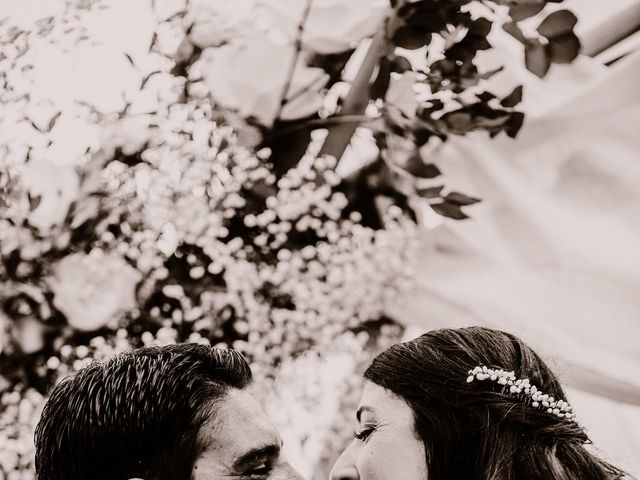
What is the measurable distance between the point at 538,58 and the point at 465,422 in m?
0.97

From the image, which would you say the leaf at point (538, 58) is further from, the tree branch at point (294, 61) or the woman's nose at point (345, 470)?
the woman's nose at point (345, 470)

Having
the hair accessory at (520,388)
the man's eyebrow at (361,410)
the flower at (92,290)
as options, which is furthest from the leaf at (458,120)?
the flower at (92,290)

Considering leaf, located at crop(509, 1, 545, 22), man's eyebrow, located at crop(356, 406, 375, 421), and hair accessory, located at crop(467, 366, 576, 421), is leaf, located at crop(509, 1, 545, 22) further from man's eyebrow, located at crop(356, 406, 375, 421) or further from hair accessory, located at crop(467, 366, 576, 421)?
man's eyebrow, located at crop(356, 406, 375, 421)

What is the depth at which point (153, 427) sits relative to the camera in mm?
1910

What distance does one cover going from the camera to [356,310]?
7.80ft

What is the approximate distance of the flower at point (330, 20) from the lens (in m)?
2.61

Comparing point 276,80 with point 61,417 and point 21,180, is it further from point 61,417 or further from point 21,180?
point 61,417

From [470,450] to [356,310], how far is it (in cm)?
47

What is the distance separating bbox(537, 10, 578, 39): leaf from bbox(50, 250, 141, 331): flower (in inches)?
47.0

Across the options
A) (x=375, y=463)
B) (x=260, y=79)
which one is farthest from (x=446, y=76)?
(x=375, y=463)

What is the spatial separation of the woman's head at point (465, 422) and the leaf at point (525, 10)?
824 millimetres

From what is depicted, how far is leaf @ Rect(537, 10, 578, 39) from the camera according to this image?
2.45 m

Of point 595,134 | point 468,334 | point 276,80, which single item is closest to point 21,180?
point 276,80

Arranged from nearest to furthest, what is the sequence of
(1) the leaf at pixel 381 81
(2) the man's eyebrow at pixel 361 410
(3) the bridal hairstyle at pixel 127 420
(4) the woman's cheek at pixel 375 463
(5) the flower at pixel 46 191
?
(3) the bridal hairstyle at pixel 127 420 < (4) the woman's cheek at pixel 375 463 < (2) the man's eyebrow at pixel 361 410 < (5) the flower at pixel 46 191 < (1) the leaf at pixel 381 81
